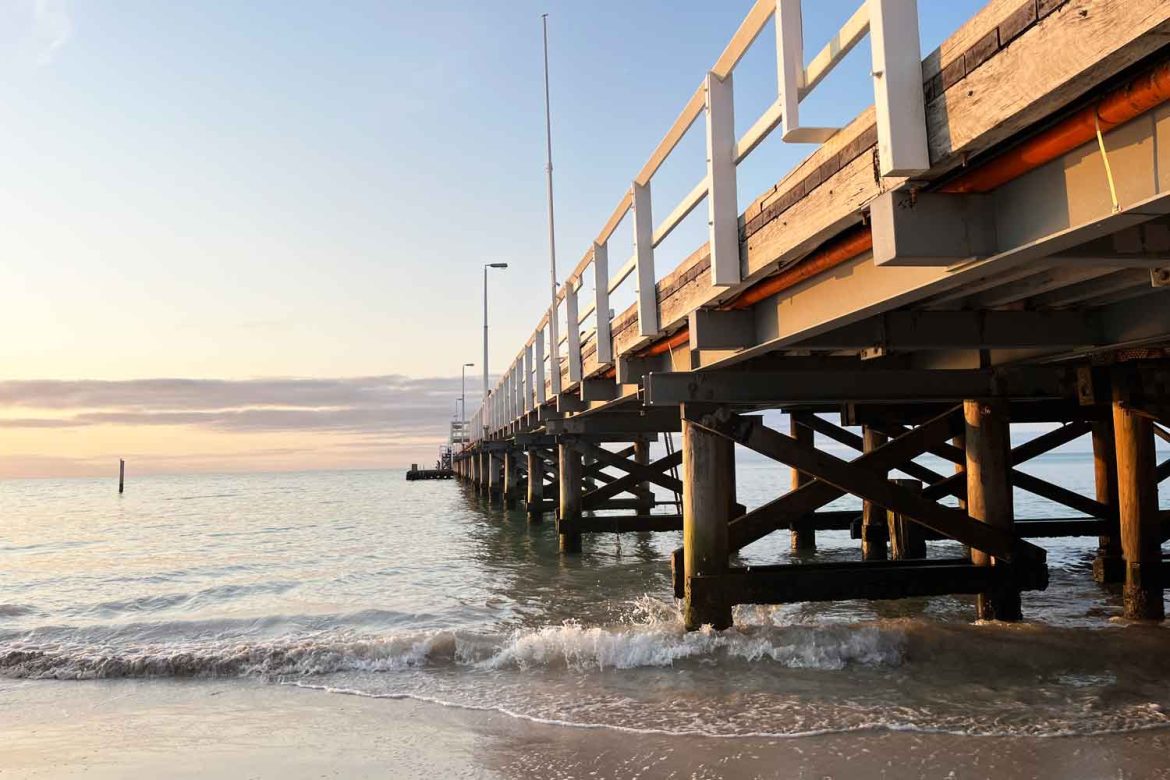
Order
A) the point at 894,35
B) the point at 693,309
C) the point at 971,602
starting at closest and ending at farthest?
the point at 894,35, the point at 693,309, the point at 971,602

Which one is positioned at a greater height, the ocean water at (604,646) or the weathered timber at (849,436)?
the weathered timber at (849,436)

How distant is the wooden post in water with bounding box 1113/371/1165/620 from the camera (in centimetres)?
807

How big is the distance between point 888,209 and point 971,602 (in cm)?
812

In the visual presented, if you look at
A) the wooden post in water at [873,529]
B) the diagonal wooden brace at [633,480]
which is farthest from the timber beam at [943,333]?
the diagonal wooden brace at [633,480]

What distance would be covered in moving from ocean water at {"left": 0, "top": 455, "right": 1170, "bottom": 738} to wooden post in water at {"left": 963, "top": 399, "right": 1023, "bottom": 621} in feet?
0.73

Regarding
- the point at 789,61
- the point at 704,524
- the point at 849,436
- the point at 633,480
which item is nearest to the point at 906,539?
the point at 849,436

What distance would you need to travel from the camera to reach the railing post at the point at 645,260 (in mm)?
7406

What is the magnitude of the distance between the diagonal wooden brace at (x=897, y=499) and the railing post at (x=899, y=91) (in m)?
4.52

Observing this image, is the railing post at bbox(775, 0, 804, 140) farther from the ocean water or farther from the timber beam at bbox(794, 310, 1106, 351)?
the ocean water

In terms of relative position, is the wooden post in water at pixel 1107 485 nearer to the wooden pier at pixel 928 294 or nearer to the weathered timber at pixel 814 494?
the wooden pier at pixel 928 294

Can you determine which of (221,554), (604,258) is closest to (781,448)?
(604,258)

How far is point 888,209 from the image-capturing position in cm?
360

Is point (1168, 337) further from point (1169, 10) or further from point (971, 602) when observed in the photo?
point (1169, 10)

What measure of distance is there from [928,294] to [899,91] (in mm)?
1105
